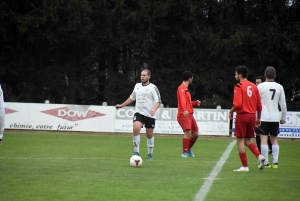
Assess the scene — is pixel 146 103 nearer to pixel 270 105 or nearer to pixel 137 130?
pixel 137 130

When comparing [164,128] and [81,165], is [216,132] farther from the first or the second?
[81,165]

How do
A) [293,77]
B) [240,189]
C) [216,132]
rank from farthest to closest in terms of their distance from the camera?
[293,77]
[216,132]
[240,189]

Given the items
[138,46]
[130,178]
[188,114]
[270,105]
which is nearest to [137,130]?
[188,114]

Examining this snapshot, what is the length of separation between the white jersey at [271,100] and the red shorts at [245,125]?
0.93 meters

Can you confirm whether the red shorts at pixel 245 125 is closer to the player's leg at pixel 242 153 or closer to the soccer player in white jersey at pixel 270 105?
the player's leg at pixel 242 153

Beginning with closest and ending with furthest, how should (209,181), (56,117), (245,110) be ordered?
(209,181)
(245,110)
(56,117)

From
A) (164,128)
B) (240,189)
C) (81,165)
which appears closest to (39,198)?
(240,189)

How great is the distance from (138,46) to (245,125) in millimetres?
25022

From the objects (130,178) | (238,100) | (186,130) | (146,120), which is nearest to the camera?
(130,178)

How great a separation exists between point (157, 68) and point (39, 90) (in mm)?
6891

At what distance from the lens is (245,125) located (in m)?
11.9

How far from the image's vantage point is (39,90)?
37.5 meters

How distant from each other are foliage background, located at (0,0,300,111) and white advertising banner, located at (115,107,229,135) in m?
7.37

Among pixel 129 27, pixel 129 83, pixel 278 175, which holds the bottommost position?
pixel 278 175
